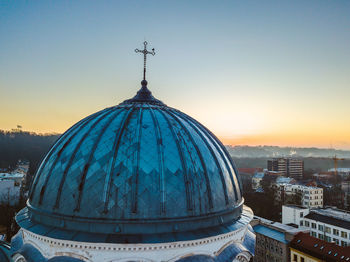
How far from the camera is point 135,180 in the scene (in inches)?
418

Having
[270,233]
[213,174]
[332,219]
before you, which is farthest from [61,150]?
[332,219]

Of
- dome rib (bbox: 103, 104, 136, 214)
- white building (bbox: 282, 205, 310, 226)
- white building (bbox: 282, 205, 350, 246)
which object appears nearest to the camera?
dome rib (bbox: 103, 104, 136, 214)

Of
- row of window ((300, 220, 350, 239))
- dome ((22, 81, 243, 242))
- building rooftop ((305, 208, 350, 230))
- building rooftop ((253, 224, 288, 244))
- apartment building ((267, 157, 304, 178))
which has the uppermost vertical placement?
dome ((22, 81, 243, 242))

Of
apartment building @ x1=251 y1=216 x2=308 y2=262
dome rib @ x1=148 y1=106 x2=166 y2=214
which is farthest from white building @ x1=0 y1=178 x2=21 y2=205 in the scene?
dome rib @ x1=148 y1=106 x2=166 y2=214

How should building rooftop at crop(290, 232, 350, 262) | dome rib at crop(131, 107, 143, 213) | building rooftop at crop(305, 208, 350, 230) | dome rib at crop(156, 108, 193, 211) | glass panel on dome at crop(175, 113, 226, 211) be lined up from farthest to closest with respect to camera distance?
building rooftop at crop(305, 208, 350, 230)
building rooftop at crop(290, 232, 350, 262)
glass panel on dome at crop(175, 113, 226, 211)
dome rib at crop(156, 108, 193, 211)
dome rib at crop(131, 107, 143, 213)

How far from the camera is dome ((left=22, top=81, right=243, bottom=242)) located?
1034cm

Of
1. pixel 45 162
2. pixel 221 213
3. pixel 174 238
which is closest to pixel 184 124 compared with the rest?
pixel 221 213

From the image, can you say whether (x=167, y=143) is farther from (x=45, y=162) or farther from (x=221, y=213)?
(x=45, y=162)

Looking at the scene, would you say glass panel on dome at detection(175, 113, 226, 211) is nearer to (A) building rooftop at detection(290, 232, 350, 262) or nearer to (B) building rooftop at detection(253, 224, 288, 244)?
(A) building rooftop at detection(290, 232, 350, 262)

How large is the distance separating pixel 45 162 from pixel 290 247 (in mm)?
32465

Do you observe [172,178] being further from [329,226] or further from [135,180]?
[329,226]

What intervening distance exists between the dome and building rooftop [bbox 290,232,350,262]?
23682 mm

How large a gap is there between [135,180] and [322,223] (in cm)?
4202

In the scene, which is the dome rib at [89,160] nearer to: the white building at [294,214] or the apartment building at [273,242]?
the apartment building at [273,242]
